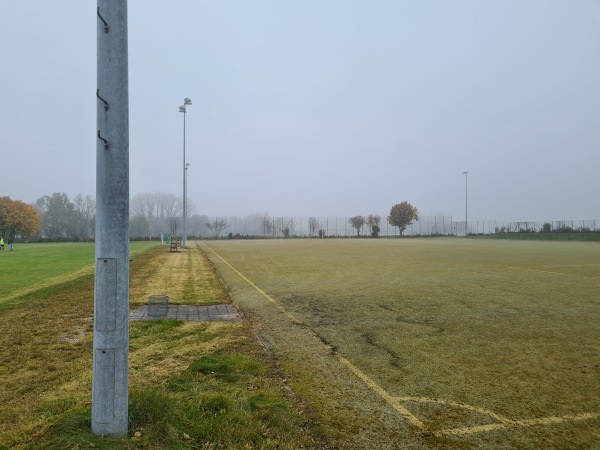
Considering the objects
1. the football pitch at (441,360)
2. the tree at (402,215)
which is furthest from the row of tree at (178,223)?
the football pitch at (441,360)

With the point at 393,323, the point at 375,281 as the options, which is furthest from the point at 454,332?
the point at 375,281

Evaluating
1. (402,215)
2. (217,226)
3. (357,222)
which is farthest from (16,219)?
(402,215)

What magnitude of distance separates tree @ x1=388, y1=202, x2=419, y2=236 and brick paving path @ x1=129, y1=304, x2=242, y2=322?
8763 centimetres

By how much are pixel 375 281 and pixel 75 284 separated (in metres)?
8.80

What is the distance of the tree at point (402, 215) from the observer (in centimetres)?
9256

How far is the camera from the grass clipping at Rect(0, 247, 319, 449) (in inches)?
117

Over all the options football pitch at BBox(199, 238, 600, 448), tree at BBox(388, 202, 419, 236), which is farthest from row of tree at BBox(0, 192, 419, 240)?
football pitch at BBox(199, 238, 600, 448)

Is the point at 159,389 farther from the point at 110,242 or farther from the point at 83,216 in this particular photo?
the point at 83,216

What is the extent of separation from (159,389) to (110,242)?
177cm

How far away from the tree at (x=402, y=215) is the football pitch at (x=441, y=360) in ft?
273

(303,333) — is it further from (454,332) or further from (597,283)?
(597,283)

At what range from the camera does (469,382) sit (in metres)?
4.32

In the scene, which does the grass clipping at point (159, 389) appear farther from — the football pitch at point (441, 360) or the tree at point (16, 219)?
the tree at point (16, 219)

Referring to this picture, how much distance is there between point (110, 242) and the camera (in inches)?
111
